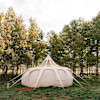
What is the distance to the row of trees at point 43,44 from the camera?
68.5ft

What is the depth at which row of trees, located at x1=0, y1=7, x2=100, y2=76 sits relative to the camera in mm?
20875

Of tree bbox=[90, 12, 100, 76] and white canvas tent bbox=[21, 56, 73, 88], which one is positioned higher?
tree bbox=[90, 12, 100, 76]

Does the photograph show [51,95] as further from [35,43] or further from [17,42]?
[35,43]

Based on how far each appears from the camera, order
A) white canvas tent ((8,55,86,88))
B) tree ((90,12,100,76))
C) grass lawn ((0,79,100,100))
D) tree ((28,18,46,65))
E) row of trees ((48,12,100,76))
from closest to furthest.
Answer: grass lawn ((0,79,100,100)) < white canvas tent ((8,55,86,88)) < tree ((90,12,100,76)) < row of trees ((48,12,100,76)) < tree ((28,18,46,65))

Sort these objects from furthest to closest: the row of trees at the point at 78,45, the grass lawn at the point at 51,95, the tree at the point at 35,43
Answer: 1. the tree at the point at 35,43
2. the row of trees at the point at 78,45
3. the grass lawn at the point at 51,95

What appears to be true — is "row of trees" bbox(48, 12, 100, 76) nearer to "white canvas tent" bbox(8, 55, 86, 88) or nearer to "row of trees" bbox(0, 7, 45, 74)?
"row of trees" bbox(0, 7, 45, 74)

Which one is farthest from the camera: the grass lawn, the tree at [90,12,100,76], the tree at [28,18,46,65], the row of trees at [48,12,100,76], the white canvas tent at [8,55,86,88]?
the tree at [28,18,46,65]

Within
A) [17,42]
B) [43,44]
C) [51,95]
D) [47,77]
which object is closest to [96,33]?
[43,44]

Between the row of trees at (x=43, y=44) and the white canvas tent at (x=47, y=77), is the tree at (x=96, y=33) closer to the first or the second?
the row of trees at (x=43, y=44)

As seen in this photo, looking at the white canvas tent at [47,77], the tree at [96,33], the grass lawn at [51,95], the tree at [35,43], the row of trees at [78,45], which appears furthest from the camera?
the tree at [35,43]

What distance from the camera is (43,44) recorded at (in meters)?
23.9

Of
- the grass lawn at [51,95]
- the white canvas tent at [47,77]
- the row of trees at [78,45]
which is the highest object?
the row of trees at [78,45]

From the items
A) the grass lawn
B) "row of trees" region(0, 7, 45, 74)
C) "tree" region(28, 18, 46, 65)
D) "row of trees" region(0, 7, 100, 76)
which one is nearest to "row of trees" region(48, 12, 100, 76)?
"row of trees" region(0, 7, 100, 76)

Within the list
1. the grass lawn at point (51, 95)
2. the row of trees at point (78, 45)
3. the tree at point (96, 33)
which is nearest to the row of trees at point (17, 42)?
the row of trees at point (78, 45)
